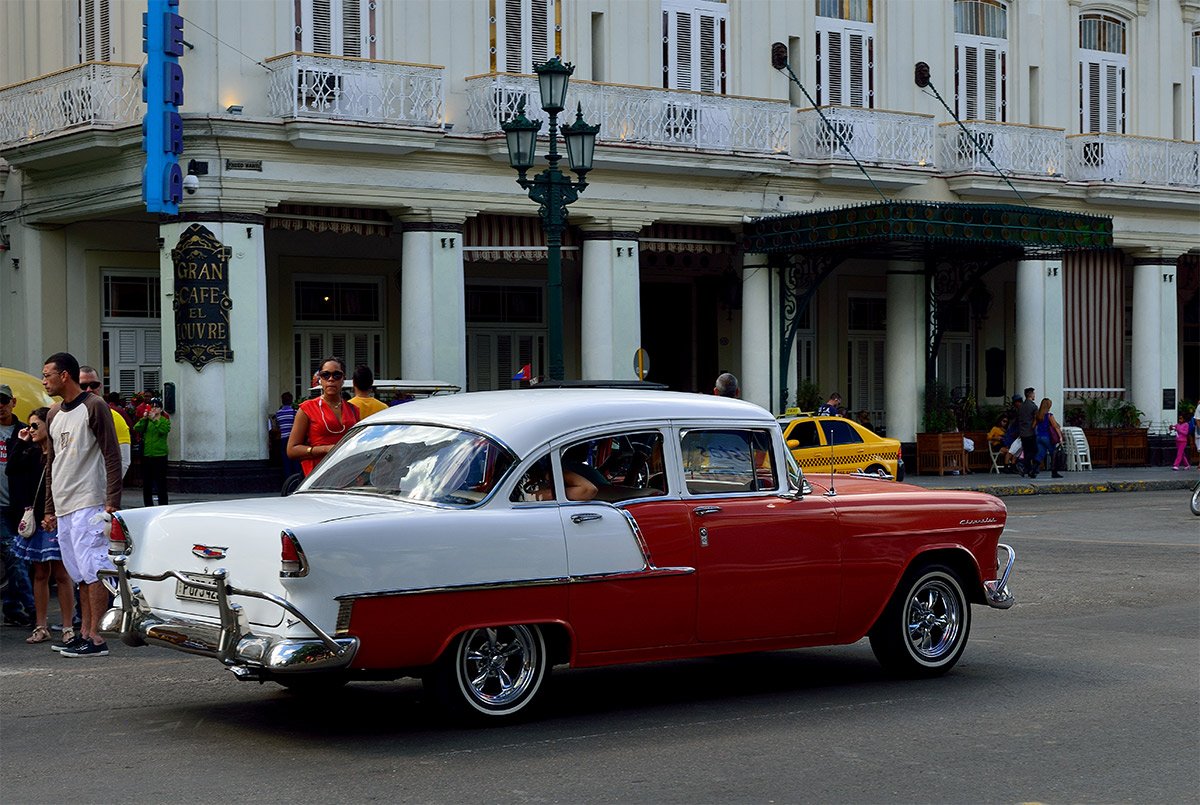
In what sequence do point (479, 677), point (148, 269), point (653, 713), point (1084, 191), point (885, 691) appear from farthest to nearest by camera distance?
point (1084, 191) → point (148, 269) → point (885, 691) → point (653, 713) → point (479, 677)

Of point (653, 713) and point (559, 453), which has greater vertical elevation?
point (559, 453)

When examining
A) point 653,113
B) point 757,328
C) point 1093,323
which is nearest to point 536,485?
point 653,113

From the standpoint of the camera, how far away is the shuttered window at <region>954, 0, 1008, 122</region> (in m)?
32.7

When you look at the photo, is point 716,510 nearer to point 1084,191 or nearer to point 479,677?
point 479,677

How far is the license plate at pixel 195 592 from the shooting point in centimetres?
780

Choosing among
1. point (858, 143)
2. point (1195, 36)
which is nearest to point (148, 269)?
point (858, 143)

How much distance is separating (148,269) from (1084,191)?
18425 millimetres

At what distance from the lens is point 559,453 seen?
8352mm

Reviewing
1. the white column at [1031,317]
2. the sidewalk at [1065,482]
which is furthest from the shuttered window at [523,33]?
the white column at [1031,317]

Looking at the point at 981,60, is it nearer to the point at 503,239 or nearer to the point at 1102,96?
the point at 1102,96

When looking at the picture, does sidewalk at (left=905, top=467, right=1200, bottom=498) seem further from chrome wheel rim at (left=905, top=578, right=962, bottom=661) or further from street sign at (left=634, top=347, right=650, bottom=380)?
chrome wheel rim at (left=905, top=578, right=962, bottom=661)

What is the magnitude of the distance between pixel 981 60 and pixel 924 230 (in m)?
6.74

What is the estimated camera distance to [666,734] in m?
8.03

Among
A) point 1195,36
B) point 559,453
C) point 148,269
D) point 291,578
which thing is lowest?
point 291,578
